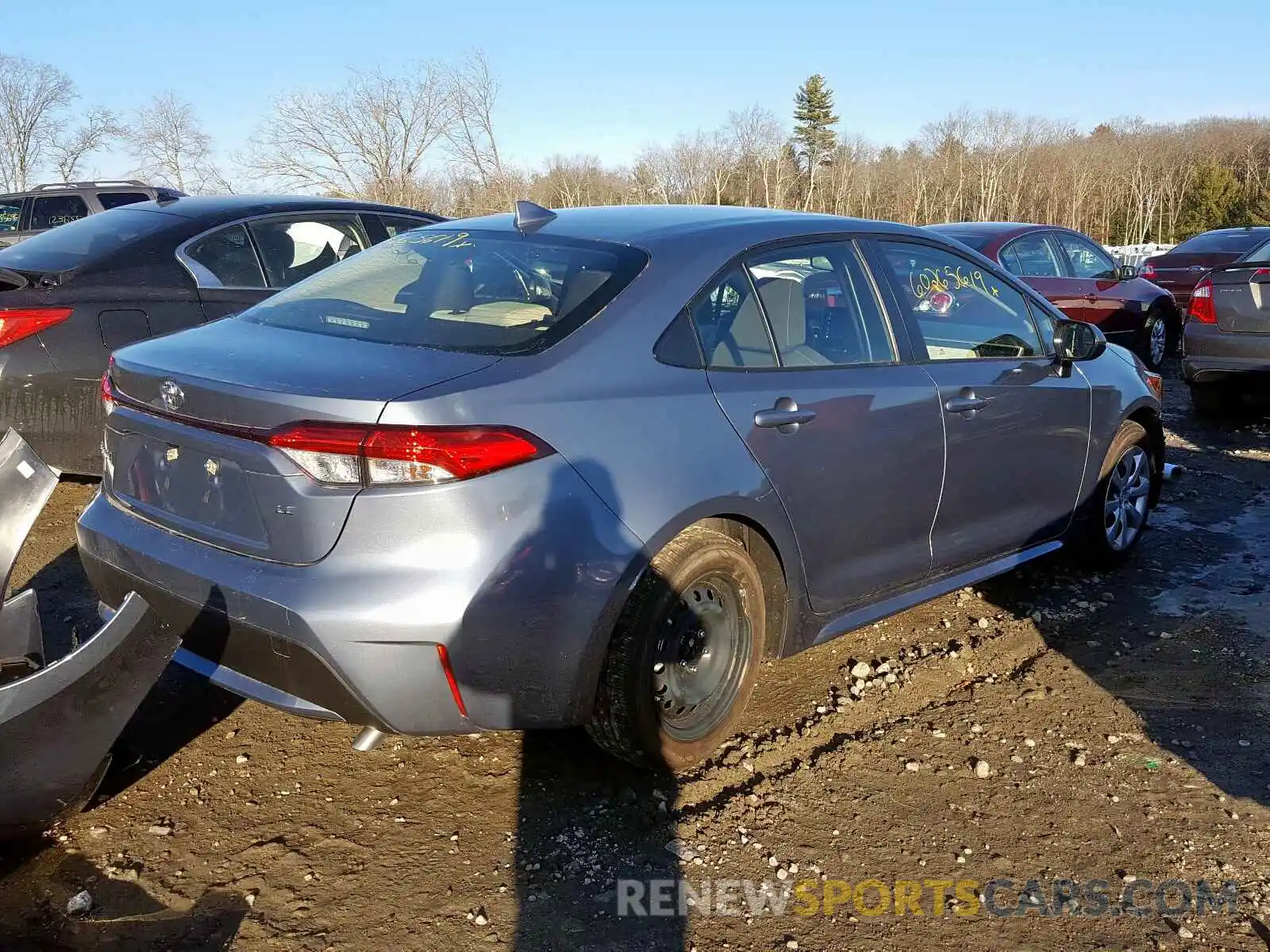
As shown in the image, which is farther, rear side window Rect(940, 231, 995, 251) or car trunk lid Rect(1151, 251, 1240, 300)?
car trunk lid Rect(1151, 251, 1240, 300)

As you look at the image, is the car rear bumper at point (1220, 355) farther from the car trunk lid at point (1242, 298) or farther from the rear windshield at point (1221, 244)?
the rear windshield at point (1221, 244)

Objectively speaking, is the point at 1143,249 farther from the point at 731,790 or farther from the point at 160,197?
the point at 731,790

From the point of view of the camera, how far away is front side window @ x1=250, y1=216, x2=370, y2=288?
5875mm

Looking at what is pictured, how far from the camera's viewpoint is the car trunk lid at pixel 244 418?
2496 mm

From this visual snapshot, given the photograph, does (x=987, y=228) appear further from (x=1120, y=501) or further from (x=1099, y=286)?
(x=1120, y=501)

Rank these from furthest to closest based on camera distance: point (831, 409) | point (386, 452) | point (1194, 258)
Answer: point (1194, 258), point (831, 409), point (386, 452)

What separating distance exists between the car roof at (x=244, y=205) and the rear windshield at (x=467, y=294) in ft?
8.56

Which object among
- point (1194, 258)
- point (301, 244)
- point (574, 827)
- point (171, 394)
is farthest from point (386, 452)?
point (1194, 258)

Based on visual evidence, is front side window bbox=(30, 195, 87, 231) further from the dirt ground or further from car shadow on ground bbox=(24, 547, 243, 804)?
the dirt ground

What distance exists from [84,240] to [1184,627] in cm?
560

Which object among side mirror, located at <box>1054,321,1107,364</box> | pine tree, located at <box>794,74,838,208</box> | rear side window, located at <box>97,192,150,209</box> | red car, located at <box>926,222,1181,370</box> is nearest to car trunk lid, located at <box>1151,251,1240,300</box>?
red car, located at <box>926,222,1181,370</box>

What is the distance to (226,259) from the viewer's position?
5.67m

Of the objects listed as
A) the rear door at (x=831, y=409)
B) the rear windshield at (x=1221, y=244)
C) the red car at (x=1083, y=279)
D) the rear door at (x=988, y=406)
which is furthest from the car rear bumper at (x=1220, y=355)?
the rear windshield at (x=1221, y=244)

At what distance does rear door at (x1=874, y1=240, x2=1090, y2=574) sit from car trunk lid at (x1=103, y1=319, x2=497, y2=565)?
189cm
